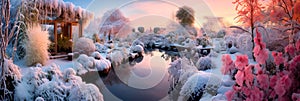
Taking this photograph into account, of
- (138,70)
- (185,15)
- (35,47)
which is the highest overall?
(185,15)

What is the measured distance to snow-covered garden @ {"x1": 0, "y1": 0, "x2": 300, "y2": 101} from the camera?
1489mm

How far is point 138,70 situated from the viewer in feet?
26.8

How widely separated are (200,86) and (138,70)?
13.7ft

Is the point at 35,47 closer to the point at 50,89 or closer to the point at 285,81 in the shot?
the point at 50,89

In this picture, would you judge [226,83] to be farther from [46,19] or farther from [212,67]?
[46,19]

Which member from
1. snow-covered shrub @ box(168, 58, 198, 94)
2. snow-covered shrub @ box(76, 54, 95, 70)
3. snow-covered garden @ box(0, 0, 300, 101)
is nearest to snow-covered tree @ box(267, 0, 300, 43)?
snow-covered garden @ box(0, 0, 300, 101)

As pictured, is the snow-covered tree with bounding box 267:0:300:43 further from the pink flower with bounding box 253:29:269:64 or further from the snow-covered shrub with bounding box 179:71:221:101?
the snow-covered shrub with bounding box 179:71:221:101

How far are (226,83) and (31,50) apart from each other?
4.91m

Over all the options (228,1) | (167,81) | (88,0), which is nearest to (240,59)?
(228,1)

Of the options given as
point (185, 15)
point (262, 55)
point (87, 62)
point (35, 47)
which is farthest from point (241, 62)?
point (185, 15)

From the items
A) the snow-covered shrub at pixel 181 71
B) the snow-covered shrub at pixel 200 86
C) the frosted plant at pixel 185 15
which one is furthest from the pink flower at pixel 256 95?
the frosted plant at pixel 185 15

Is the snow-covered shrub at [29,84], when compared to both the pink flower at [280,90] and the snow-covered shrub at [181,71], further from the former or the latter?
the pink flower at [280,90]

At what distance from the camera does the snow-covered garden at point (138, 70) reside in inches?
58.6

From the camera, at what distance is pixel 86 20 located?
1055cm
